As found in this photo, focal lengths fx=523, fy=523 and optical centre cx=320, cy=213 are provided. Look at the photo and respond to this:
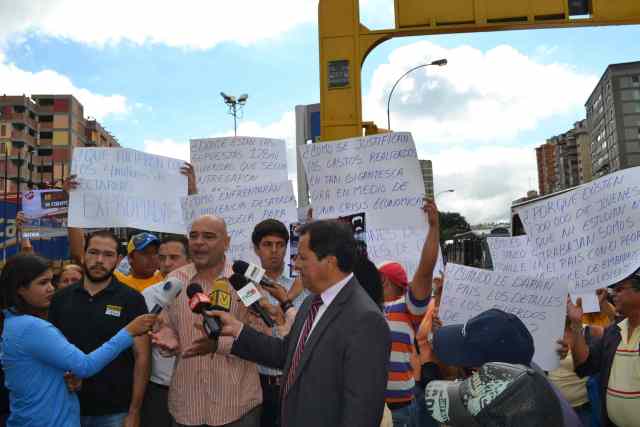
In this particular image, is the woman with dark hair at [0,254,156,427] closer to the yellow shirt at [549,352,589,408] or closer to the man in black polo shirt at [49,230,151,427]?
the man in black polo shirt at [49,230,151,427]

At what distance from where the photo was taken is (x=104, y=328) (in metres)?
3.17

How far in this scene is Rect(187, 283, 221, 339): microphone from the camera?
2363mm

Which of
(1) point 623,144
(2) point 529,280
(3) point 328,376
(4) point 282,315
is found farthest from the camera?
(1) point 623,144

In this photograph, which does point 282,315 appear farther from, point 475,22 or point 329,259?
point 475,22


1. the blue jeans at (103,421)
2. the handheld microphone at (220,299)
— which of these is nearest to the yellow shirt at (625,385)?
the handheld microphone at (220,299)

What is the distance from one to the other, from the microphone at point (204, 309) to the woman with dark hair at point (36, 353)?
45cm

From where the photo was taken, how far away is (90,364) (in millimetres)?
2762

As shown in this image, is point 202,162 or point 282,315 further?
point 202,162

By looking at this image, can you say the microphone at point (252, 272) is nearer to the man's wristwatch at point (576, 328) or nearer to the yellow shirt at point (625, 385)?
the man's wristwatch at point (576, 328)

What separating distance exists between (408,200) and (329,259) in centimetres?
223

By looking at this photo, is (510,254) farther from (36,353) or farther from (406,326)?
(36,353)

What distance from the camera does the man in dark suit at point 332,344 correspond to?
210cm

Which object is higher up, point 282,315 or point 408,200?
point 408,200

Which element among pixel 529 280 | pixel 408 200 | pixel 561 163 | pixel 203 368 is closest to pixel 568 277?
pixel 529 280
